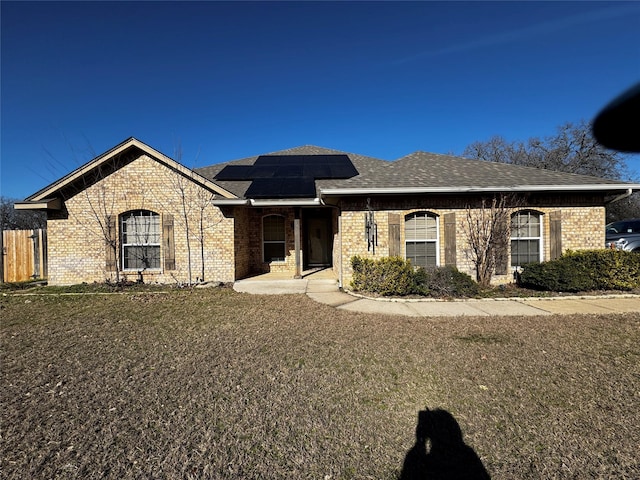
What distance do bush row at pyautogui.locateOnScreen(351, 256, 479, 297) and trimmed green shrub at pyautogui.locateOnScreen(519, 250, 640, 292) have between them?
188cm

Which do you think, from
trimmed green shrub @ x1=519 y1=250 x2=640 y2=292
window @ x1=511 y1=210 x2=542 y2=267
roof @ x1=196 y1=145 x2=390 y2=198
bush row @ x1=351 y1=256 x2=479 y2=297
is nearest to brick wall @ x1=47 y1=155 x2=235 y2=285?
roof @ x1=196 y1=145 x2=390 y2=198

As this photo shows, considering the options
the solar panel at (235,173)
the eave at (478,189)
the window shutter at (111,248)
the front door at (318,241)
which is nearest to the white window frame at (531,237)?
the eave at (478,189)

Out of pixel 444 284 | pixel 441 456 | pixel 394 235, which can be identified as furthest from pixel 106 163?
pixel 441 456

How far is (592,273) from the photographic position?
7.86 m

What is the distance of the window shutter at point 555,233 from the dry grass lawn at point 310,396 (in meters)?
3.88

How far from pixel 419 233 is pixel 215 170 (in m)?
9.69

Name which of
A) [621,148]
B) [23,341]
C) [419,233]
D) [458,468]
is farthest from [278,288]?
[621,148]

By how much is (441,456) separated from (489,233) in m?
7.68

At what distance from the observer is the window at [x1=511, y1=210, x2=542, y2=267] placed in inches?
360

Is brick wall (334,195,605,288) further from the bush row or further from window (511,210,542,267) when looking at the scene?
the bush row

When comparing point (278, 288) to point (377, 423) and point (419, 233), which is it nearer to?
point (419, 233)

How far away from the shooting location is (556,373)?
3496mm

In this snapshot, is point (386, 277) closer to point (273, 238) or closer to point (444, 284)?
point (444, 284)

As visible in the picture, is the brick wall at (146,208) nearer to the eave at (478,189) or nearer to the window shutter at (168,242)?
the window shutter at (168,242)
